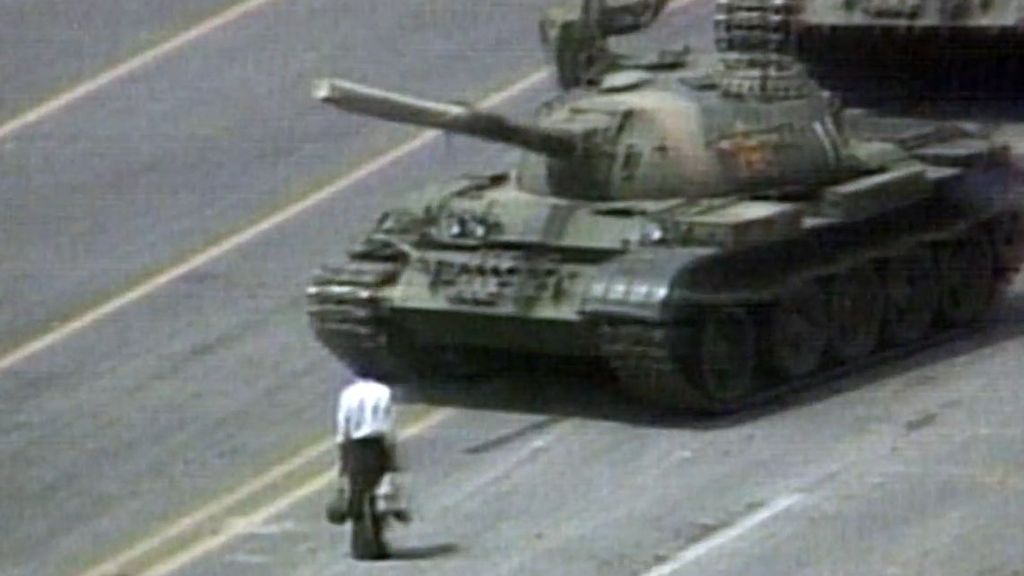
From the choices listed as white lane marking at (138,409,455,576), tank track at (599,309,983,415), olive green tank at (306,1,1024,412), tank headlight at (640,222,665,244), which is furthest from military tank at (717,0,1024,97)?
white lane marking at (138,409,455,576)

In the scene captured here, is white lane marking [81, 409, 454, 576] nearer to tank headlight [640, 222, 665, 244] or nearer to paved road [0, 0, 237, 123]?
tank headlight [640, 222, 665, 244]

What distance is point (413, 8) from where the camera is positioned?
34.7 m

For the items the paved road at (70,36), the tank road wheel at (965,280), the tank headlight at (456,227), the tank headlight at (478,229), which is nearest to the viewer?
the tank headlight at (478,229)

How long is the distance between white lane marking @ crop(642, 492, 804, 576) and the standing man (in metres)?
1.68

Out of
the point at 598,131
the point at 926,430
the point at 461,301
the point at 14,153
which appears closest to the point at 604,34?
the point at 598,131

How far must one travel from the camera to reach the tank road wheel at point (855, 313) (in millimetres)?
23344

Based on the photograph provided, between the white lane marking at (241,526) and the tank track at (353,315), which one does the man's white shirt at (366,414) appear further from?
the tank track at (353,315)

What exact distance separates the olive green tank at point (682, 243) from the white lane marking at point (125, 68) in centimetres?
883

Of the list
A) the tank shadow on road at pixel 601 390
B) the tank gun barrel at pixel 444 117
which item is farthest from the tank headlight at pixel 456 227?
the tank shadow on road at pixel 601 390

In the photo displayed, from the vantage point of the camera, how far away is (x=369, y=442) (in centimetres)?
1966

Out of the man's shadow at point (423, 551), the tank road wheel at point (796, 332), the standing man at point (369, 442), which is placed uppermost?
the standing man at point (369, 442)

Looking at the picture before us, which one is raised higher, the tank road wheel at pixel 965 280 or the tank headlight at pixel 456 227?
the tank headlight at pixel 456 227

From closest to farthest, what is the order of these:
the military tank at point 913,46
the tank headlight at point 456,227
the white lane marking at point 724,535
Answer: the white lane marking at point 724,535
the tank headlight at point 456,227
the military tank at point 913,46

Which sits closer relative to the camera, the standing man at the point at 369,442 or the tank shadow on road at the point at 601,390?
the standing man at the point at 369,442
